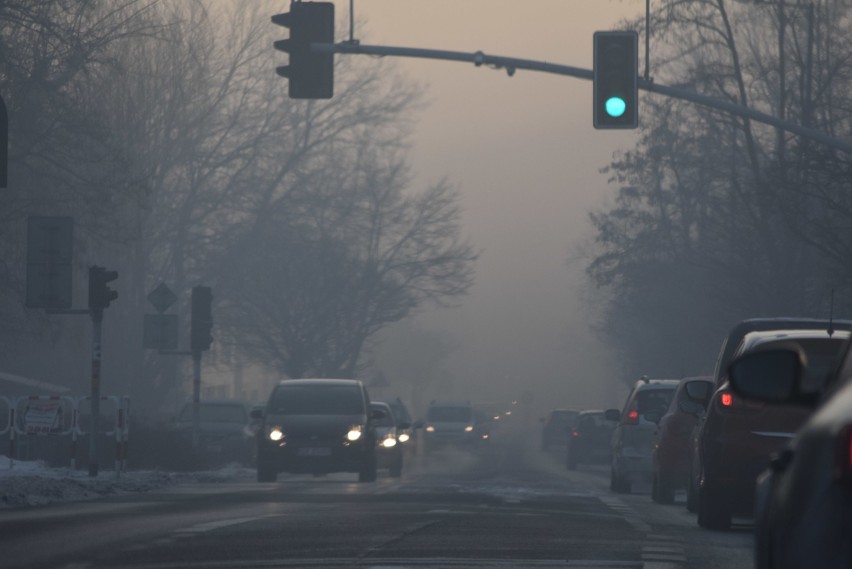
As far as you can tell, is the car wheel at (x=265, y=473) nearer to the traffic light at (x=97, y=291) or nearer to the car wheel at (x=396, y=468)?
the traffic light at (x=97, y=291)

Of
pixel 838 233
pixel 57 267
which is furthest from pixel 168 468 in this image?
pixel 838 233

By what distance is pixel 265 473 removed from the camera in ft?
93.0

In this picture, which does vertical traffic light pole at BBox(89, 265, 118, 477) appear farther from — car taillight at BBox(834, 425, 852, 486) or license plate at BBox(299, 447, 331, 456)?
car taillight at BBox(834, 425, 852, 486)

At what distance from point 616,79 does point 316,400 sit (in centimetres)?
950

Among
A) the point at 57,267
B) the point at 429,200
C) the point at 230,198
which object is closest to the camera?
the point at 57,267

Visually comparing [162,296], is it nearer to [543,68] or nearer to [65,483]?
[65,483]

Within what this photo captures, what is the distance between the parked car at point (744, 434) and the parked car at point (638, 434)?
36.4 feet

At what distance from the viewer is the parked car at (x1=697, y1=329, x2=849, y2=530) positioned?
1342 centimetres

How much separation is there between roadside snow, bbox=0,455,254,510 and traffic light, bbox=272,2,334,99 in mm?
5055

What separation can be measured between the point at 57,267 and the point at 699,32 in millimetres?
25542

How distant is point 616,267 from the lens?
201 feet

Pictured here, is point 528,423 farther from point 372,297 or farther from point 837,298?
point 837,298

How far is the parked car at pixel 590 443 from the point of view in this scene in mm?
44906

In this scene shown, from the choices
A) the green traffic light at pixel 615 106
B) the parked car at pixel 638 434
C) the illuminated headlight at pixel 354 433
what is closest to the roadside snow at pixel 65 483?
the illuminated headlight at pixel 354 433
